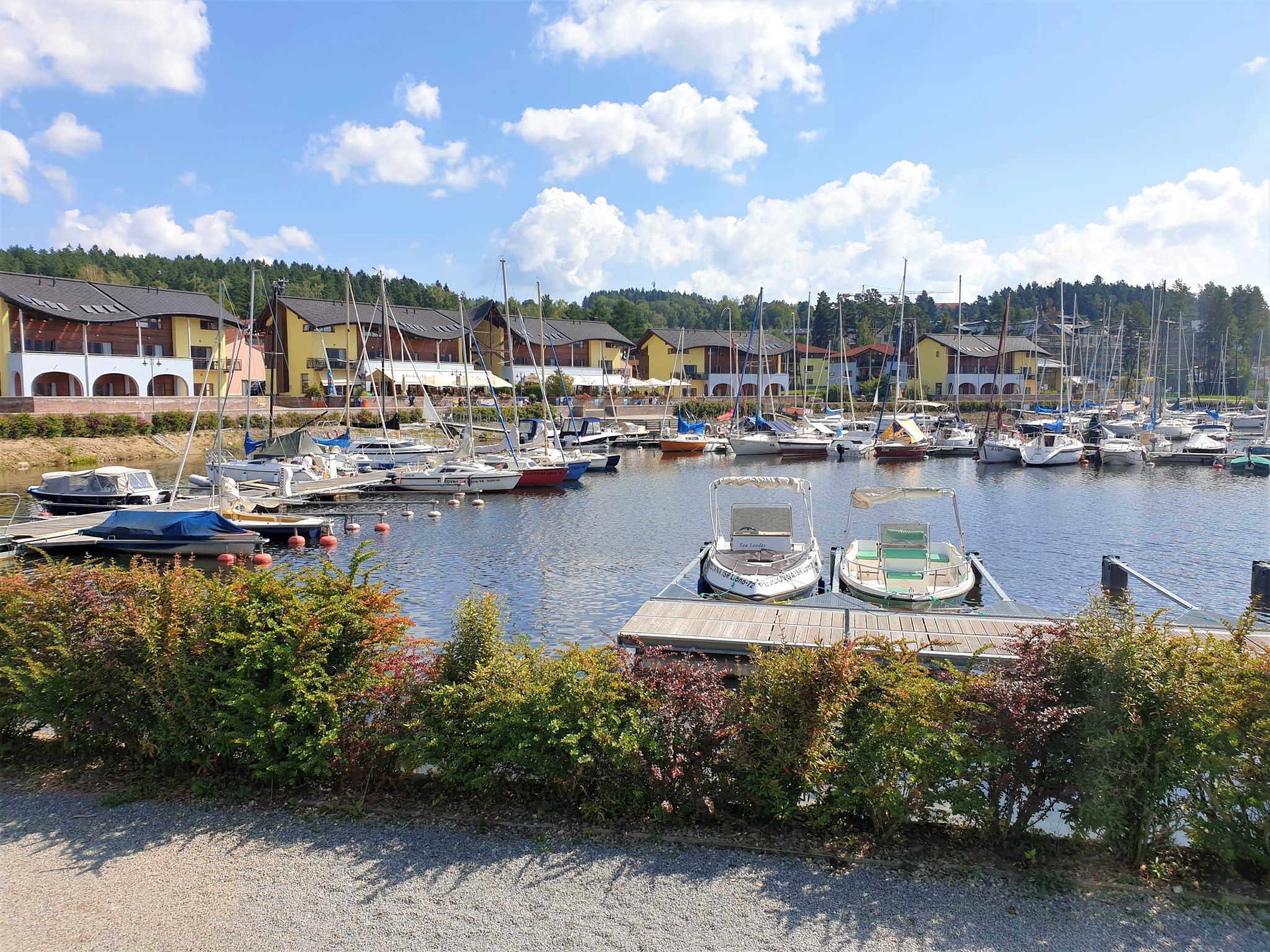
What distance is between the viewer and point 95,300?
6906 centimetres

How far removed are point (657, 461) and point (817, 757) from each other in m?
58.3

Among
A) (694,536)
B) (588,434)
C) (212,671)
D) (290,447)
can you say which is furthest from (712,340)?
(212,671)

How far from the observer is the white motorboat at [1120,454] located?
60344 mm

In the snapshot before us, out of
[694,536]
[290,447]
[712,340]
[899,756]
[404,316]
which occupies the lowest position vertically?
[694,536]

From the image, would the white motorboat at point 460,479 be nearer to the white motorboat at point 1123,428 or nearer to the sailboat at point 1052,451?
the sailboat at point 1052,451

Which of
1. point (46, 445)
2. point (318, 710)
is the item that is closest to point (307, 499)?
point (46, 445)

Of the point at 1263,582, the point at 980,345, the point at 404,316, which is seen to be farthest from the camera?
the point at 980,345

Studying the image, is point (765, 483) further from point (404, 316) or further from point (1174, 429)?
point (404, 316)

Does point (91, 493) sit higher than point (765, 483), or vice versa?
point (765, 483)

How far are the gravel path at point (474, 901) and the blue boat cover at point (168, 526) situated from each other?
21122 millimetres

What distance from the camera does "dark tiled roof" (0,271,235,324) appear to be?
63.6m

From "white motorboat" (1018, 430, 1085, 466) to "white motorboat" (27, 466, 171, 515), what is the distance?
52609mm

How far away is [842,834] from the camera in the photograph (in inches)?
285

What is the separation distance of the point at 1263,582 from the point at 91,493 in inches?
1436
